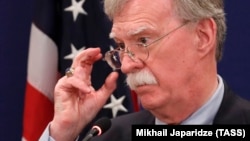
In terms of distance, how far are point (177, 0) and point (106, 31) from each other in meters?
0.89

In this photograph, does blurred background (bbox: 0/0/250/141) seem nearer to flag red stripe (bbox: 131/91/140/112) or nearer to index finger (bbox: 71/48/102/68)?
flag red stripe (bbox: 131/91/140/112)

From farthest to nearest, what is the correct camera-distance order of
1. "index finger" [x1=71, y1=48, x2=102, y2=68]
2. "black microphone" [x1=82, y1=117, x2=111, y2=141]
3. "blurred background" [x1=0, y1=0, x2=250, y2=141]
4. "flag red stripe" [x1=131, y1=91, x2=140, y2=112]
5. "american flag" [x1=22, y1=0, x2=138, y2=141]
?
"blurred background" [x1=0, y1=0, x2=250, y2=141] → "flag red stripe" [x1=131, y1=91, x2=140, y2=112] → "american flag" [x1=22, y1=0, x2=138, y2=141] → "index finger" [x1=71, y1=48, x2=102, y2=68] → "black microphone" [x1=82, y1=117, x2=111, y2=141]

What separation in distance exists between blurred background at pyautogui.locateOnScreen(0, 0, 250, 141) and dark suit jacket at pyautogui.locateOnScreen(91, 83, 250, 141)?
3.45 ft

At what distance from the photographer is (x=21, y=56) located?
2936mm

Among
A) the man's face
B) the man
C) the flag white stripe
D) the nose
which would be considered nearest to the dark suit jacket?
the man

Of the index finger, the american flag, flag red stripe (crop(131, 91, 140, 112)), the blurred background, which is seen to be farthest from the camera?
the blurred background

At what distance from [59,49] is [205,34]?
3.46 ft

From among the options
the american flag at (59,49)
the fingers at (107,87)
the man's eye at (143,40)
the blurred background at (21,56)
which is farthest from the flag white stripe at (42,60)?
the man's eye at (143,40)

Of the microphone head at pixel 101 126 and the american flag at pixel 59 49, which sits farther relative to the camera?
the american flag at pixel 59 49

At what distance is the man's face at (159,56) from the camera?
166 cm

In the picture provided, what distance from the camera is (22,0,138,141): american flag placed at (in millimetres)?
2551

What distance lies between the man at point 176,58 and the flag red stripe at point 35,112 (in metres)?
1.01

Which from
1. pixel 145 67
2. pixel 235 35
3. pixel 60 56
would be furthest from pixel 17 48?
pixel 145 67

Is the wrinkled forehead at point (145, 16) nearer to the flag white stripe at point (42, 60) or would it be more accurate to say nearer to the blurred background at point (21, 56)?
the flag white stripe at point (42, 60)
